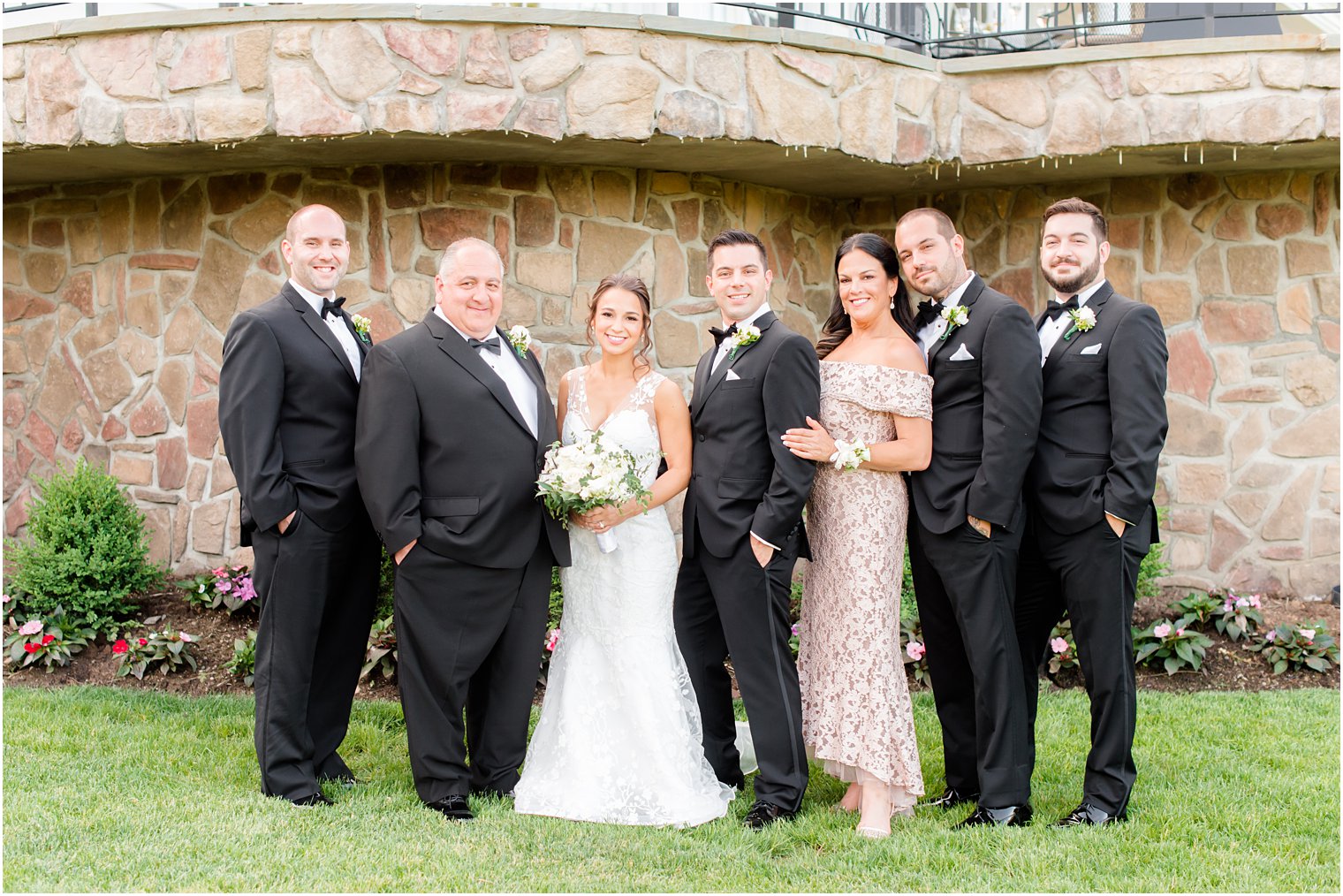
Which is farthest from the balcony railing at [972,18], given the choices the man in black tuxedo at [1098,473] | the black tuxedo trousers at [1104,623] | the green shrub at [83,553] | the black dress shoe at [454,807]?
the black dress shoe at [454,807]

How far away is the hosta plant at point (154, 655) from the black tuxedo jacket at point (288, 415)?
258 cm

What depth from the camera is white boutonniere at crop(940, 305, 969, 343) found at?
4434 mm

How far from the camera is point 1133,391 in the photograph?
13.9 ft

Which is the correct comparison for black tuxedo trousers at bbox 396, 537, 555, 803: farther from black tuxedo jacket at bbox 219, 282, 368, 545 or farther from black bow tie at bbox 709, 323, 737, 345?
black bow tie at bbox 709, 323, 737, 345

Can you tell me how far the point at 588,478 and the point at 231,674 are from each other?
3.63 m

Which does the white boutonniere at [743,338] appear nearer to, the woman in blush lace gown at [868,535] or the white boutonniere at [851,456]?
the woman in blush lace gown at [868,535]

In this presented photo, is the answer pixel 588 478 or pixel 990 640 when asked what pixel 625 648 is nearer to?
pixel 588 478

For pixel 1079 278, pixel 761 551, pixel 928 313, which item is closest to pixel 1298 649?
pixel 1079 278

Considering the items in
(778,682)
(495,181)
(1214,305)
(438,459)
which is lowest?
(778,682)

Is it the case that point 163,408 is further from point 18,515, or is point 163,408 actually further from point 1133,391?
point 1133,391

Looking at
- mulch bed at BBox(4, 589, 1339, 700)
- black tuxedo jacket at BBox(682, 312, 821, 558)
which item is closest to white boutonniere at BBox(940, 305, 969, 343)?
black tuxedo jacket at BBox(682, 312, 821, 558)

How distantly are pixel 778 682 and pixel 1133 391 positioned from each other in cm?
175

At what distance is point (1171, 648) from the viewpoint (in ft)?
22.9

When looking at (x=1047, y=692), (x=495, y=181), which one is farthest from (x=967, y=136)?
(x=1047, y=692)
